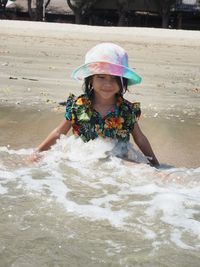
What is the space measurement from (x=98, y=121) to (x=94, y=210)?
1294mm

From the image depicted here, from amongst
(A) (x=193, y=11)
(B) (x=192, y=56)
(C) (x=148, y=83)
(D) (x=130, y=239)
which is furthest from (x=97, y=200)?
(A) (x=193, y=11)

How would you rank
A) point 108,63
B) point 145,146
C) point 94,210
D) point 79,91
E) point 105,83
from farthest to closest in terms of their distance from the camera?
1. point 79,91
2. point 145,146
3. point 105,83
4. point 108,63
5. point 94,210

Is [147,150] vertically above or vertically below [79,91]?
above

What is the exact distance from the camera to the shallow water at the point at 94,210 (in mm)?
2465

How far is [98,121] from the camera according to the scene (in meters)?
4.21

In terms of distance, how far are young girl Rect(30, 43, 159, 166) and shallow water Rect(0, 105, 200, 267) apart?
0.31 ft

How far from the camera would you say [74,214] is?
2.95m

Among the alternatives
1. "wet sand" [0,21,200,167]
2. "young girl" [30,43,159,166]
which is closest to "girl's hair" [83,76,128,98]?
"young girl" [30,43,159,166]

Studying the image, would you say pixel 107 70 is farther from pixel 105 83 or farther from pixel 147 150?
pixel 147 150

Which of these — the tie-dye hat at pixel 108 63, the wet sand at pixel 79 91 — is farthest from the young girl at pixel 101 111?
the wet sand at pixel 79 91

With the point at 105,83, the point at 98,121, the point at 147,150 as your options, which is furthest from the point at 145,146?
the point at 105,83

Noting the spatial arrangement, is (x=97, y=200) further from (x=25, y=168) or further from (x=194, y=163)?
(x=194, y=163)

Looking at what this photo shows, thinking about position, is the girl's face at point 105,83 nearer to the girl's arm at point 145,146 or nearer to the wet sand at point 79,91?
the girl's arm at point 145,146

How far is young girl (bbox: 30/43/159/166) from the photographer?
4090mm
